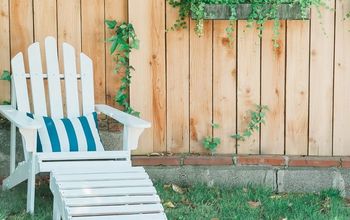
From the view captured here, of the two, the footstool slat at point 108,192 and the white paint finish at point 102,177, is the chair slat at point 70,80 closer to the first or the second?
the white paint finish at point 102,177

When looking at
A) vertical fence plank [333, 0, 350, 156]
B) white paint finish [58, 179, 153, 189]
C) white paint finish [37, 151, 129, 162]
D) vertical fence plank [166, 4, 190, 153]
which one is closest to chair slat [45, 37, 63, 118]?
white paint finish [37, 151, 129, 162]

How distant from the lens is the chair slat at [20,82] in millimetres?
5145

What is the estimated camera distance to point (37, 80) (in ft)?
17.3

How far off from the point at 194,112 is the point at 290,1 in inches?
39.4

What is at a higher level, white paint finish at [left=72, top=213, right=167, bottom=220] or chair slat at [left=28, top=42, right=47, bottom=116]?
chair slat at [left=28, top=42, right=47, bottom=116]

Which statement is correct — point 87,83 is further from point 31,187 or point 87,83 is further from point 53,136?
point 31,187

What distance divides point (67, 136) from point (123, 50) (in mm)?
800

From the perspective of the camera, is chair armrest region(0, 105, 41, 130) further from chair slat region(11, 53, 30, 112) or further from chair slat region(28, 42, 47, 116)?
chair slat region(28, 42, 47, 116)

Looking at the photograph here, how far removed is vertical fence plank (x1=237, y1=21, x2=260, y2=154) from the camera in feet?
17.9

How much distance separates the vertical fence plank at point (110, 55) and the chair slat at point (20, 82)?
626mm

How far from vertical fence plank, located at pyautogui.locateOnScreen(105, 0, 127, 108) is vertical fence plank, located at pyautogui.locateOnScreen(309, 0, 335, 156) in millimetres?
1296

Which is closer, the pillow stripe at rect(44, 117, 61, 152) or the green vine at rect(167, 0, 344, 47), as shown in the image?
the pillow stripe at rect(44, 117, 61, 152)

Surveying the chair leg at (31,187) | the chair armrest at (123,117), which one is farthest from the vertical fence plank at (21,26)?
the chair leg at (31,187)

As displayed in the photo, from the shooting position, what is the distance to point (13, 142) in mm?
5238
